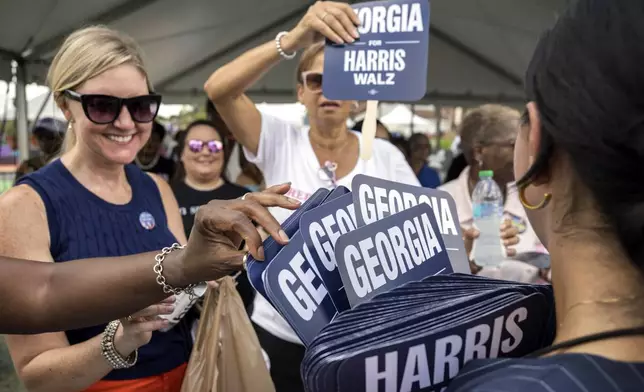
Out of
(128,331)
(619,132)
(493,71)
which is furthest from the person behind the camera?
(493,71)

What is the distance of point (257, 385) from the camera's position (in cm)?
153

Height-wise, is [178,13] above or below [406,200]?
above

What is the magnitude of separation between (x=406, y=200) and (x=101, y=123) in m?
0.96

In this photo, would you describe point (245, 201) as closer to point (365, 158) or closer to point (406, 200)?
point (406, 200)

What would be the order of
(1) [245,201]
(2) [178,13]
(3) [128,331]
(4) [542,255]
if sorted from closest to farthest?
(1) [245,201], (3) [128,331], (4) [542,255], (2) [178,13]

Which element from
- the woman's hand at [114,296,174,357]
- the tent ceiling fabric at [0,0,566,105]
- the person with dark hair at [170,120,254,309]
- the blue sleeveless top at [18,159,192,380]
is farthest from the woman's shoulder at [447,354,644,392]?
the tent ceiling fabric at [0,0,566,105]

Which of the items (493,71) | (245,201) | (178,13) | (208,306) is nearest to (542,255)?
(208,306)

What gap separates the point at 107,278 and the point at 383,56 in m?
0.98

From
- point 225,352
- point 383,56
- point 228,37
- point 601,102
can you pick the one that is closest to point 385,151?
point 383,56

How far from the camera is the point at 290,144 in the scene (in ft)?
6.37

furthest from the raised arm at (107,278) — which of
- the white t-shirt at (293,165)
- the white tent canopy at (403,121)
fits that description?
the white tent canopy at (403,121)

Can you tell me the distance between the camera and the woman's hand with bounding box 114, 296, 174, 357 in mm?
1242

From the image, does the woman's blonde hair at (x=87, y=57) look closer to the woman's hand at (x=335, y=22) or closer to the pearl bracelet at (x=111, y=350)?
the woman's hand at (x=335, y=22)

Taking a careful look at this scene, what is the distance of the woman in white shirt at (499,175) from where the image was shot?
2145 millimetres
